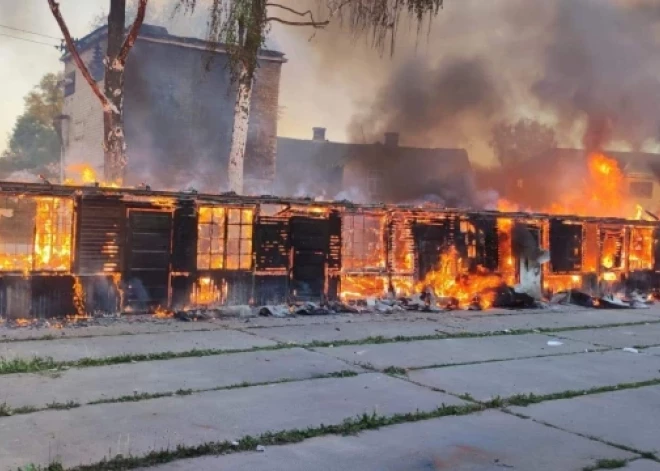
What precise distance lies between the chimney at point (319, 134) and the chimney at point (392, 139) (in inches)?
405

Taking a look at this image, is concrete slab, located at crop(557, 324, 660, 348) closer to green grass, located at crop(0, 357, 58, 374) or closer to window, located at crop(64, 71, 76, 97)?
green grass, located at crop(0, 357, 58, 374)

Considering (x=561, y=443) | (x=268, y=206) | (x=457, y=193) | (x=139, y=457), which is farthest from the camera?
(x=457, y=193)

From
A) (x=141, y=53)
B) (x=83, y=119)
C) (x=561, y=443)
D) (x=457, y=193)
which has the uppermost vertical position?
(x=141, y=53)

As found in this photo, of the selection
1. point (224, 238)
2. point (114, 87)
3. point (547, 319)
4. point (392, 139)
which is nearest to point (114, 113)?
point (114, 87)

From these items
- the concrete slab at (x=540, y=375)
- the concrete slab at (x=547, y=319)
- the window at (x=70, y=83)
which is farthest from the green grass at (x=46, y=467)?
the window at (x=70, y=83)

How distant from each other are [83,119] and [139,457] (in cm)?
2444

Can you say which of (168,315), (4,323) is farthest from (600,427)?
(4,323)

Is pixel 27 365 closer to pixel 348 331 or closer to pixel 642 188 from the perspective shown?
pixel 348 331

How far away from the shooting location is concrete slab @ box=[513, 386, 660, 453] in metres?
5.53

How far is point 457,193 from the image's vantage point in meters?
30.6

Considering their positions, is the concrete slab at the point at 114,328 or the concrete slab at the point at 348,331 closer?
the concrete slab at the point at 114,328

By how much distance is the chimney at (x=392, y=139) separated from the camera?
30.7 meters

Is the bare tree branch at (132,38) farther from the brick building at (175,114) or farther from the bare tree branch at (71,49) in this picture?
the brick building at (175,114)

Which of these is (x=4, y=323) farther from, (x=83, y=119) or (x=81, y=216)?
(x=83, y=119)
